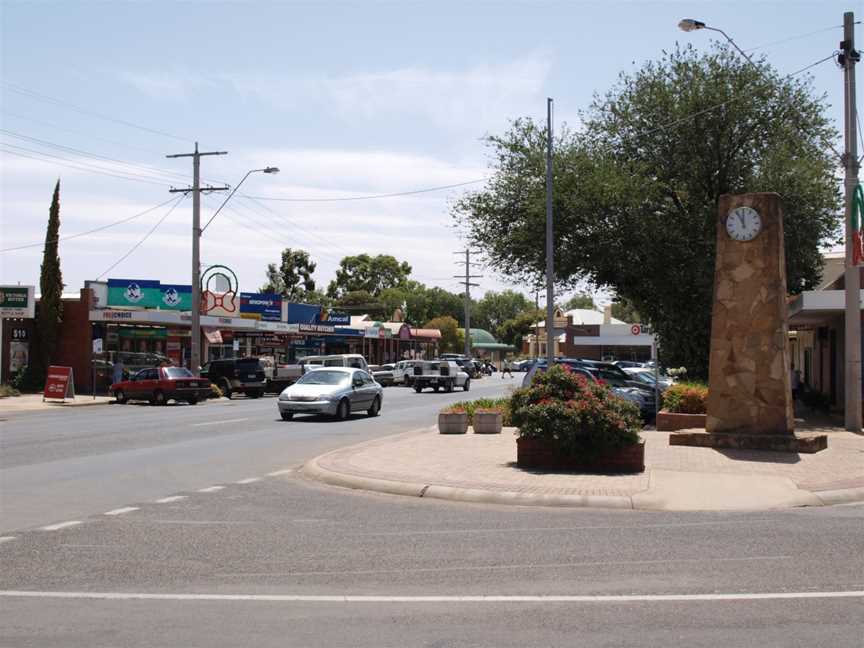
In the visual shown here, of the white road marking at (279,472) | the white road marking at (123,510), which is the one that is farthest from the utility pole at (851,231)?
the white road marking at (123,510)

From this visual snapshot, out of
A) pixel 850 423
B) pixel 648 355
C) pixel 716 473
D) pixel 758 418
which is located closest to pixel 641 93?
pixel 850 423

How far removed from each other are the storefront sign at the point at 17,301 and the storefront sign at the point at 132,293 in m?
4.84

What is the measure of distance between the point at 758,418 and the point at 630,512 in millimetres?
6950

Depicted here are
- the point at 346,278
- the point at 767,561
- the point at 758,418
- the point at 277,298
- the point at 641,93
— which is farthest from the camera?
the point at 346,278

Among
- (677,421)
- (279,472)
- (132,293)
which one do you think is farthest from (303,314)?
(279,472)

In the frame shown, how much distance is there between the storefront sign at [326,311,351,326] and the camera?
68688 millimetres

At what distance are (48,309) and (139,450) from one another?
89.9ft

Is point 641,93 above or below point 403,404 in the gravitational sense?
above

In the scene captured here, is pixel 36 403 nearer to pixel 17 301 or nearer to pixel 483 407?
pixel 17 301

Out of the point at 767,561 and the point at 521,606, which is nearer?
the point at 521,606

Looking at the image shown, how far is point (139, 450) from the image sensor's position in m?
18.7

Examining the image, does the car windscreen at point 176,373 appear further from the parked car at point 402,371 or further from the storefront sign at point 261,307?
the parked car at point 402,371

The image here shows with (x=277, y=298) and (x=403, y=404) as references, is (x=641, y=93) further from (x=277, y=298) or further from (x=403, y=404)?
(x=277, y=298)

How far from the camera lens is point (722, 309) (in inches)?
Answer: 695
